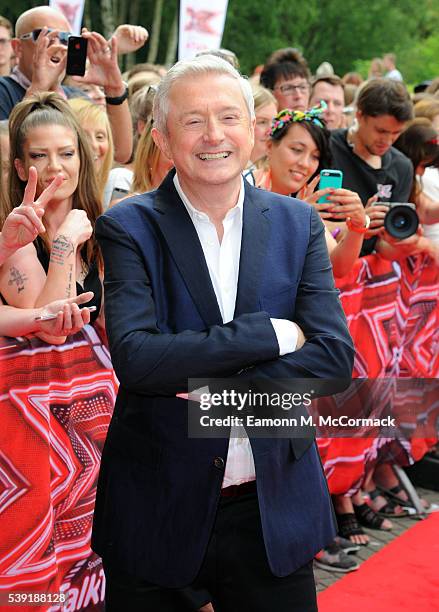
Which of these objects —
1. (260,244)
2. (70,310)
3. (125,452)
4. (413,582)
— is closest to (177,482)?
(125,452)

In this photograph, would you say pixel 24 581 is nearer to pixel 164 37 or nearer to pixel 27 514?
pixel 27 514

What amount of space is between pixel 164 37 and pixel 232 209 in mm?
31960

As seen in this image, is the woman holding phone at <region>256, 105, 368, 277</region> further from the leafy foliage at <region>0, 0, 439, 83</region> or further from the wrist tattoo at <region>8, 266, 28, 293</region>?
the leafy foliage at <region>0, 0, 439, 83</region>

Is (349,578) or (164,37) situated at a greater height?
(164,37)

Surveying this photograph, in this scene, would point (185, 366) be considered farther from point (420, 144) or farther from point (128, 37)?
point (420, 144)

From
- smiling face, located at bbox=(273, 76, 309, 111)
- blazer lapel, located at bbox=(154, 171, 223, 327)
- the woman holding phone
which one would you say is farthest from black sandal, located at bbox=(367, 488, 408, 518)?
smiling face, located at bbox=(273, 76, 309, 111)

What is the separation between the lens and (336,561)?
161 inches

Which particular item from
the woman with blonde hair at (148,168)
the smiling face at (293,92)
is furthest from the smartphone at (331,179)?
the smiling face at (293,92)

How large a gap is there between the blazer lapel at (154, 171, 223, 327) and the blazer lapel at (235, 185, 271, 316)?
0.24ft

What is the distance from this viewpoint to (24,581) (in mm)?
2979

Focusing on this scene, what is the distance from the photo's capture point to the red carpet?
355cm

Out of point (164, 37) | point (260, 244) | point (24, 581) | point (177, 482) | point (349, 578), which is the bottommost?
point (349, 578)

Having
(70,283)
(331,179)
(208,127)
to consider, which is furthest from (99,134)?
(208,127)

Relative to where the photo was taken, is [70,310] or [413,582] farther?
[413,582]
